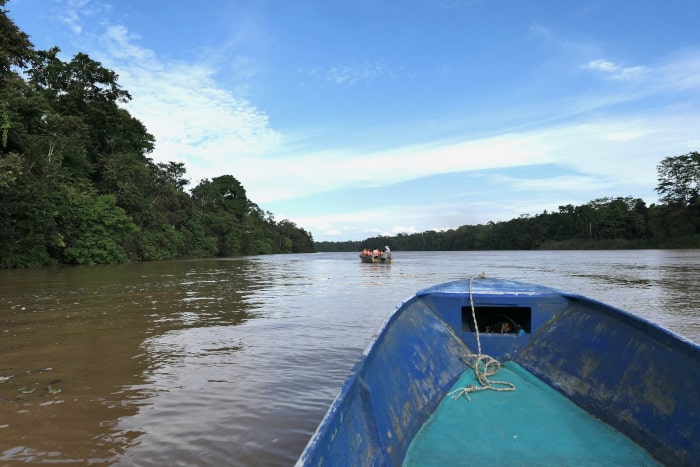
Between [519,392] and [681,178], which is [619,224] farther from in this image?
[519,392]

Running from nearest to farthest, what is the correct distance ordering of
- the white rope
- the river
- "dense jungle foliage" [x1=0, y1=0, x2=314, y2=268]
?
1. the river
2. the white rope
3. "dense jungle foliage" [x1=0, y1=0, x2=314, y2=268]

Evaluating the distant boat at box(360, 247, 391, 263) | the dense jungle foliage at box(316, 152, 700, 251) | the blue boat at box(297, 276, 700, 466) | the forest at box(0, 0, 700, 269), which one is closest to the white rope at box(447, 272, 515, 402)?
the blue boat at box(297, 276, 700, 466)

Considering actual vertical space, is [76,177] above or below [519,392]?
above

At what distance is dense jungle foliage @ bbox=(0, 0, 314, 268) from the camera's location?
1930 centimetres

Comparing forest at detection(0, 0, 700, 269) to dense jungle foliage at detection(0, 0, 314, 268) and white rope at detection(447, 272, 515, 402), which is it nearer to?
dense jungle foliage at detection(0, 0, 314, 268)

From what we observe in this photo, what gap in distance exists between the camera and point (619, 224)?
7681cm

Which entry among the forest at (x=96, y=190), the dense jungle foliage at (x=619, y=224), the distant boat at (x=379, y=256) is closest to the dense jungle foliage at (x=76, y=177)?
the forest at (x=96, y=190)

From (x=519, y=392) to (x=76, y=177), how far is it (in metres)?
33.0

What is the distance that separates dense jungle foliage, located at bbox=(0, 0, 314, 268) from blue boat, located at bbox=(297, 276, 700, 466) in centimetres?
1869

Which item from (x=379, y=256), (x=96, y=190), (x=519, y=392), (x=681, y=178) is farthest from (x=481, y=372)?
(x=681, y=178)

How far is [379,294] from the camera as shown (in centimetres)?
1188

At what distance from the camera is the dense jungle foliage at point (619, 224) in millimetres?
64375

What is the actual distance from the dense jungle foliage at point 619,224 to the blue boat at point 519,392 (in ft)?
236

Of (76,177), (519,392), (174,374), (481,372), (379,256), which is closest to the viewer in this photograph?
(519,392)
